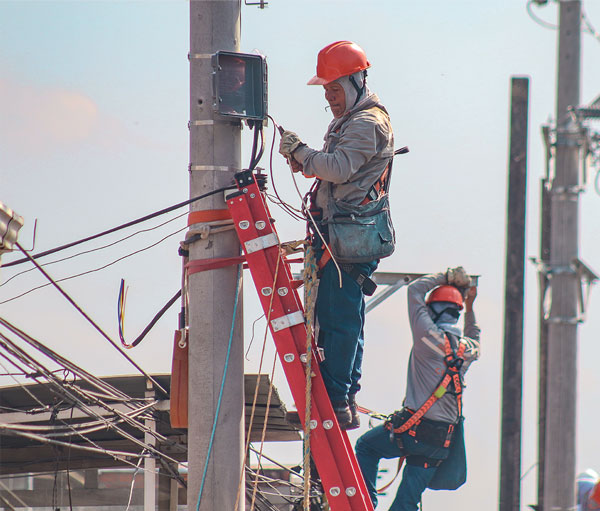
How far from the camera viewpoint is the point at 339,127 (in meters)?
6.40

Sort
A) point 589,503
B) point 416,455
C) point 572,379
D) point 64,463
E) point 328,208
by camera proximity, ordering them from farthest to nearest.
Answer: point 64,463 < point 589,503 < point 416,455 < point 572,379 < point 328,208

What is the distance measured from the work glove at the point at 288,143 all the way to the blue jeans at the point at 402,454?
2.96 m

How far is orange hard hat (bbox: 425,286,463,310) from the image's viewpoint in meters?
8.74

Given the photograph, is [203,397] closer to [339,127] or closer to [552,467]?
[339,127]

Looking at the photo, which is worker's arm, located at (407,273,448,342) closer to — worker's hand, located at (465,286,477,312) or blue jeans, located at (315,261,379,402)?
worker's hand, located at (465,286,477,312)

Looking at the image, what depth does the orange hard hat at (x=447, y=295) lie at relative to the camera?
28.7 feet

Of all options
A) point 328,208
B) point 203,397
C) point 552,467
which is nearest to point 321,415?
point 203,397

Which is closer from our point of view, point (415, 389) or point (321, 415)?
point (321, 415)

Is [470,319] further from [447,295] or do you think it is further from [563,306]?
[563,306]

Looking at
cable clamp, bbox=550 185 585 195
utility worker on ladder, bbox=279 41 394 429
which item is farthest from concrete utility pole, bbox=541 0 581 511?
utility worker on ladder, bbox=279 41 394 429

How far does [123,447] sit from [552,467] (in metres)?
4.74

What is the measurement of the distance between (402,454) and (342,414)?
7.58ft

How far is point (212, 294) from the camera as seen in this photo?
19.6 feet

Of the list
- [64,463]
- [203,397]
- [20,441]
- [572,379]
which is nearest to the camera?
[203,397]
